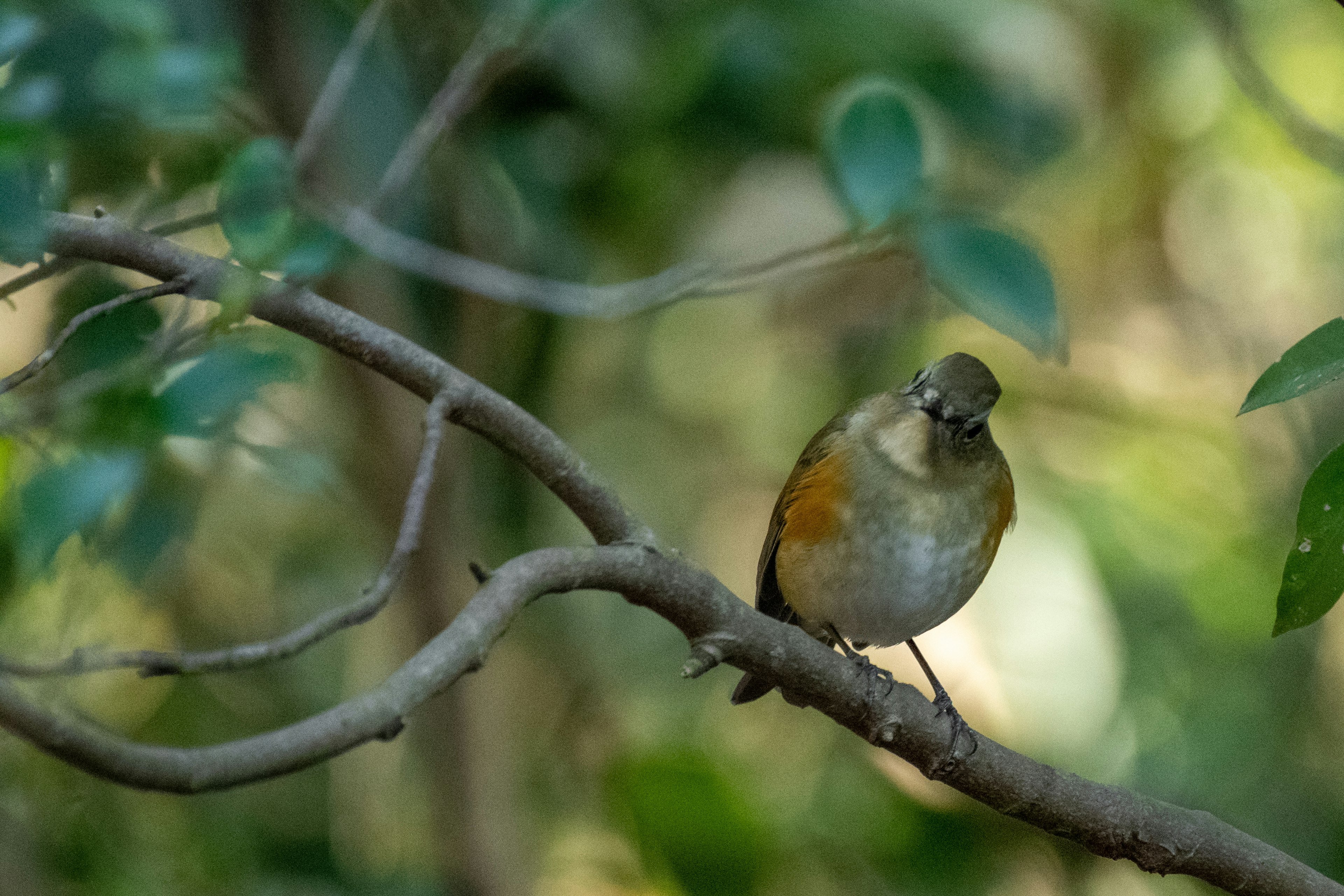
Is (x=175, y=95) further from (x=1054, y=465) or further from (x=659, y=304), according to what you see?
(x=1054, y=465)

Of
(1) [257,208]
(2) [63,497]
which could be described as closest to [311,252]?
(1) [257,208]

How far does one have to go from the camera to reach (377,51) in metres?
3.35

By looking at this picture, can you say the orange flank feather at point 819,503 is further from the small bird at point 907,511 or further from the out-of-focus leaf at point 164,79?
the out-of-focus leaf at point 164,79

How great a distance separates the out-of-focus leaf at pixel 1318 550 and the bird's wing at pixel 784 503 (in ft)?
4.42

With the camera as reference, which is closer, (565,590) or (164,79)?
(565,590)

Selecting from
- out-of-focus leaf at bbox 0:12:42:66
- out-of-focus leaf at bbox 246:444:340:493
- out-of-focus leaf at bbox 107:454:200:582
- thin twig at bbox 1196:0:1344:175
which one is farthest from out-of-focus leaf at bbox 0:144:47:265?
thin twig at bbox 1196:0:1344:175

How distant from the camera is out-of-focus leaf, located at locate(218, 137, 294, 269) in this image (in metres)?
1.53

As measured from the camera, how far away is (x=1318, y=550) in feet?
4.00

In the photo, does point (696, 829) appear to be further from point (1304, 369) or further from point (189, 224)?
point (1304, 369)

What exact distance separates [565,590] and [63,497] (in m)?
0.74

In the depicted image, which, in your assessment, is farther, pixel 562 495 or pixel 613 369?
pixel 613 369

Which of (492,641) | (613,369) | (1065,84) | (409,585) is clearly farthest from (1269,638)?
(492,641)

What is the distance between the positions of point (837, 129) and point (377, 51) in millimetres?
1821

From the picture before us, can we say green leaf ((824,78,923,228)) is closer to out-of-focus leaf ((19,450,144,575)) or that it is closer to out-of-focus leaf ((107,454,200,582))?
out-of-focus leaf ((19,450,144,575))
